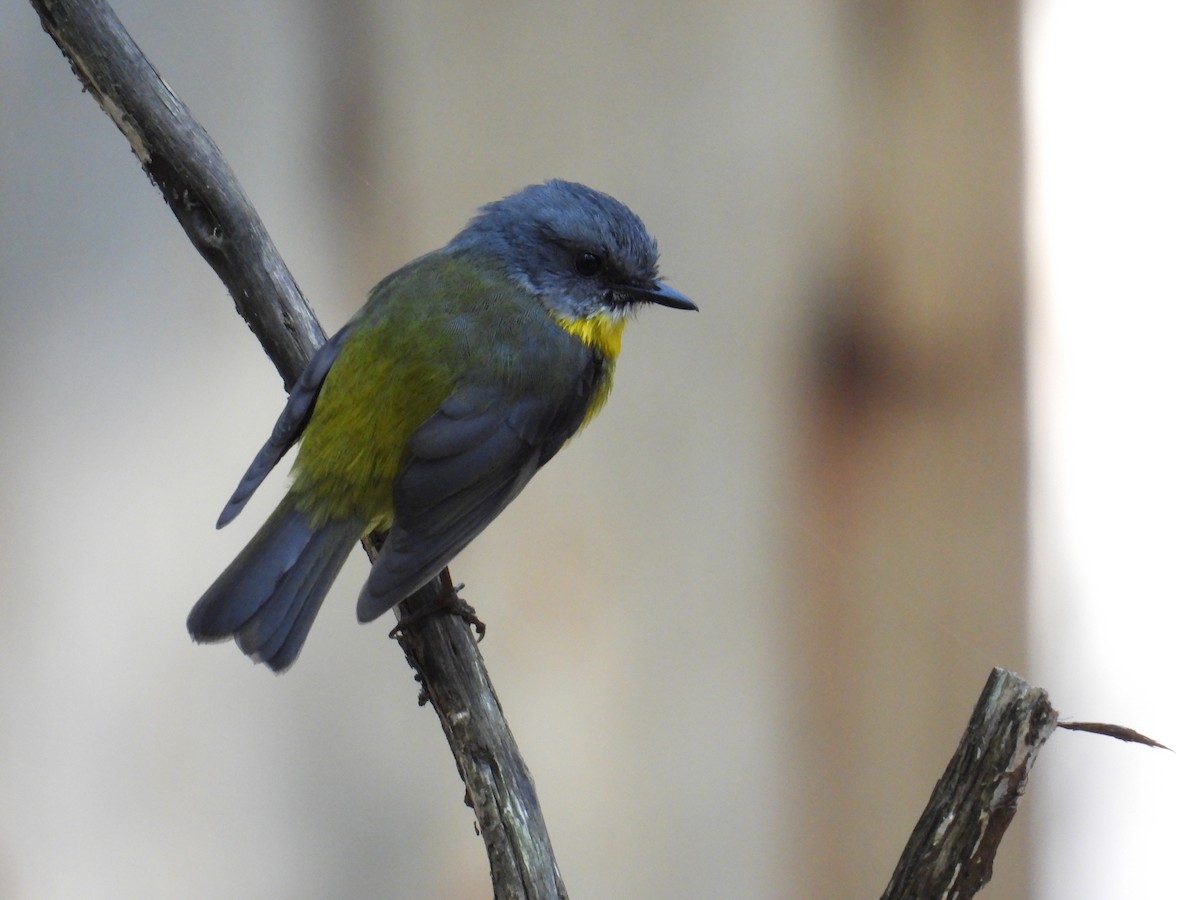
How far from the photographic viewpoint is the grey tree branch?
1040mm

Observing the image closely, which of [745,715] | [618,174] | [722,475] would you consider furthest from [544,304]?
[745,715]

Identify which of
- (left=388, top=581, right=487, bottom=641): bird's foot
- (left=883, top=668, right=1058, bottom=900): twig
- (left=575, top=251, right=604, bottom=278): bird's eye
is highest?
(left=575, top=251, right=604, bottom=278): bird's eye

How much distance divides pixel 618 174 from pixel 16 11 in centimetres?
98

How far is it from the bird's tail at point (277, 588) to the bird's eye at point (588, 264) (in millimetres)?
473

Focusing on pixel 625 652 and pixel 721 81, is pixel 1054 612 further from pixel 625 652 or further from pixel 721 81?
pixel 721 81

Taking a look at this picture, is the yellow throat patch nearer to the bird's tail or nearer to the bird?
the bird

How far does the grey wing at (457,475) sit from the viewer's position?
1.13 m

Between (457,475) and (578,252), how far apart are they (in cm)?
39

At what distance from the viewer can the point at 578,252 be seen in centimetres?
148

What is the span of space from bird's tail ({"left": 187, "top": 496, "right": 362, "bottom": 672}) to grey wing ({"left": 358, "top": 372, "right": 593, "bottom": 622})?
74 millimetres

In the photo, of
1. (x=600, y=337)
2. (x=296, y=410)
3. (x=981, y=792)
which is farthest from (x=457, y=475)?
(x=981, y=792)

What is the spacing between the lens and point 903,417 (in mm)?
1848

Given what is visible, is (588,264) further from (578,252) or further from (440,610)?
(440,610)

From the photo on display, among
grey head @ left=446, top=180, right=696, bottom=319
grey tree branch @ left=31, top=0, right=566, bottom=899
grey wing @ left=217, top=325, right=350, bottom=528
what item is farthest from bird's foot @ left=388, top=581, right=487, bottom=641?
grey head @ left=446, top=180, right=696, bottom=319
